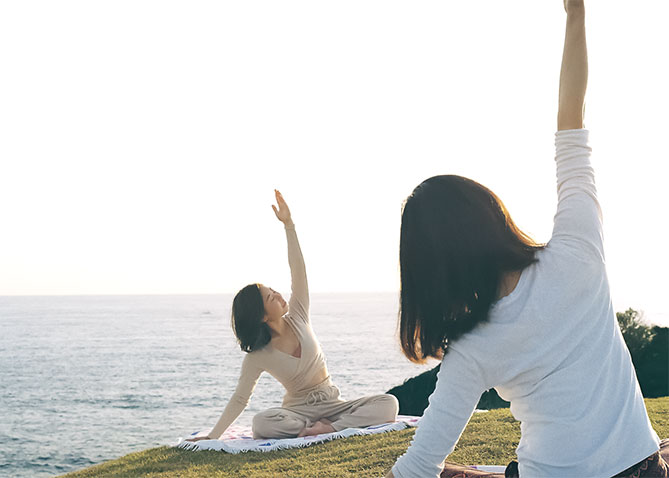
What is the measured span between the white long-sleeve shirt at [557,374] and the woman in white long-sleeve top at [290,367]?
435 centimetres

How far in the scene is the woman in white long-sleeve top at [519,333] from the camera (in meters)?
1.84

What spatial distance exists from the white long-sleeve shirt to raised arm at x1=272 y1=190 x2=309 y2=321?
4.35 m

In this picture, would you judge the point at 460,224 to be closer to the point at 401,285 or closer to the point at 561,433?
the point at 401,285

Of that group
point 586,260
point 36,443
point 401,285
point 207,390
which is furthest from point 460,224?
point 207,390

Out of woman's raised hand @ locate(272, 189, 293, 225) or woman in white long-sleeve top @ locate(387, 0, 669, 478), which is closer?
woman in white long-sleeve top @ locate(387, 0, 669, 478)

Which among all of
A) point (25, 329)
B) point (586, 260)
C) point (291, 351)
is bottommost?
point (25, 329)

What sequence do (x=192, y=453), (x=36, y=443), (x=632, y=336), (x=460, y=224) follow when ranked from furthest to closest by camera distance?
1. (x=36, y=443)
2. (x=632, y=336)
3. (x=192, y=453)
4. (x=460, y=224)

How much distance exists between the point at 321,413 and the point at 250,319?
1220 mm

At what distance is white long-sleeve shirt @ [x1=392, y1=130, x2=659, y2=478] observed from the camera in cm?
184

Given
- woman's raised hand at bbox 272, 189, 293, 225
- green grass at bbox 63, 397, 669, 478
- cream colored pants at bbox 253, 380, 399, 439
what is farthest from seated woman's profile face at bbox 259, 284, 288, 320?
green grass at bbox 63, 397, 669, 478

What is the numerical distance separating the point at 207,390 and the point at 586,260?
123 feet

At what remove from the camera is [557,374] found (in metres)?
1.84

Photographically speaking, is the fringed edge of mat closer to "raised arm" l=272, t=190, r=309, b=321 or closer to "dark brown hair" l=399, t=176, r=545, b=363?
"raised arm" l=272, t=190, r=309, b=321

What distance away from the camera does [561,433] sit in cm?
187
